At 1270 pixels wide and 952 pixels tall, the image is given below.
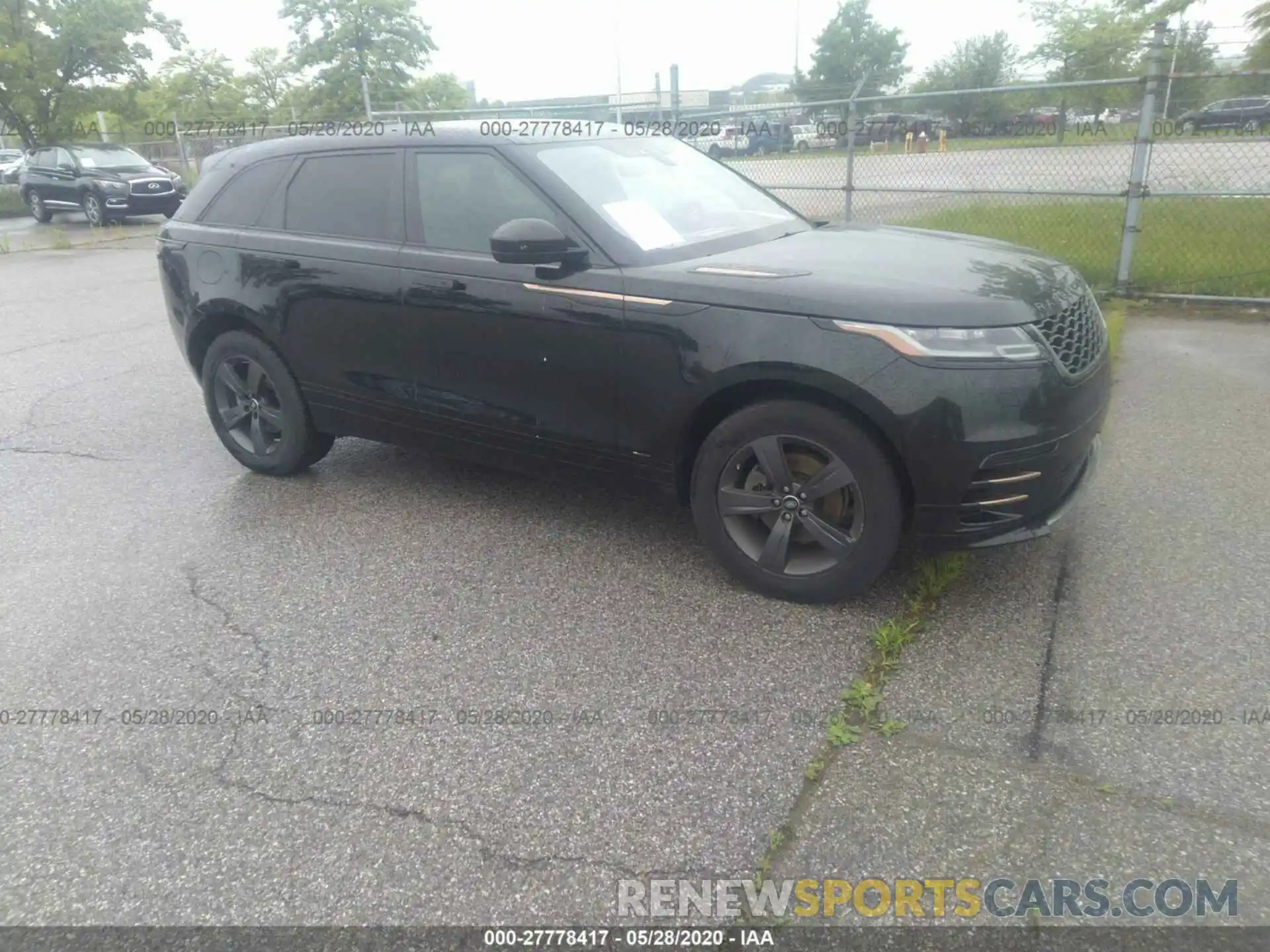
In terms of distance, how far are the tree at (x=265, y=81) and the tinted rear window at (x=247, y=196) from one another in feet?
143

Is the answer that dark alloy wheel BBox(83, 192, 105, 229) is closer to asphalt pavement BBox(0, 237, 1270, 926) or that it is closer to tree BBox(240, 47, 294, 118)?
asphalt pavement BBox(0, 237, 1270, 926)

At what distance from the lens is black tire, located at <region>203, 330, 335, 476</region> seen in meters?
4.62

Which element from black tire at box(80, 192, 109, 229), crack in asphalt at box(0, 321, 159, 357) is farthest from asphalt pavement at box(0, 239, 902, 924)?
black tire at box(80, 192, 109, 229)

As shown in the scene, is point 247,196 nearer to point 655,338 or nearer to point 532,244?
point 532,244

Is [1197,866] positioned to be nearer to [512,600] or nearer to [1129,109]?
[512,600]

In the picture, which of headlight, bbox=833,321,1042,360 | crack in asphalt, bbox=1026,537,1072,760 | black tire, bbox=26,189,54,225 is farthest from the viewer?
black tire, bbox=26,189,54,225

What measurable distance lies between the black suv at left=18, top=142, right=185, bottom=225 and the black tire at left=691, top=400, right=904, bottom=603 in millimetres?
19566

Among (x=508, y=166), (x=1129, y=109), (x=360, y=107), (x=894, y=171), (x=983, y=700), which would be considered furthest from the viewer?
(x=360, y=107)

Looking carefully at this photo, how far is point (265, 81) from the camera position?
151 ft

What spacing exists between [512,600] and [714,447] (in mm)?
980

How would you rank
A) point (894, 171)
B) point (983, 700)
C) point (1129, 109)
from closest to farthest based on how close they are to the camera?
point (983, 700) < point (1129, 109) < point (894, 171)

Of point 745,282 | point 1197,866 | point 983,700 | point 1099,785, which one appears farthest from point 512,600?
point 1197,866

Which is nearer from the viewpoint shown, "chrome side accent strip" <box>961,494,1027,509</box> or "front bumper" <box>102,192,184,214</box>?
"chrome side accent strip" <box>961,494,1027,509</box>

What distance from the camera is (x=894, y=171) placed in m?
9.37
